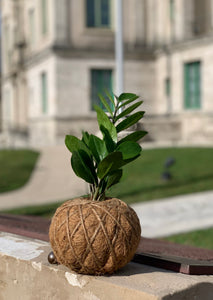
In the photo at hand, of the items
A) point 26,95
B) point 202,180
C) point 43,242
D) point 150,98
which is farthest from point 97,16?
point 43,242

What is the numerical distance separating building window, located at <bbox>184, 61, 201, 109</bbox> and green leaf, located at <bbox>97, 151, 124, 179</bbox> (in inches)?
953

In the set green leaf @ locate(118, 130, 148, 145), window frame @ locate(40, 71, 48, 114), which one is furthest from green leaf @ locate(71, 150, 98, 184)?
window frame @ locate(40, 71, 48, 114)

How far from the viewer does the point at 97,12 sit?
2862 centimetres

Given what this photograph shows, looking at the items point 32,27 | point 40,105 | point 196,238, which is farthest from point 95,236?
point 32,27

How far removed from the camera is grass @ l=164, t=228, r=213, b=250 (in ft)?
27.1

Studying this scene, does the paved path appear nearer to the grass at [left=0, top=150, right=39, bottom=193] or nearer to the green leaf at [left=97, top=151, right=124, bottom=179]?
the grass at [left=0, top=150, right=39, bottom=193]

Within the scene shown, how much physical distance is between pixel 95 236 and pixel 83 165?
510 mm

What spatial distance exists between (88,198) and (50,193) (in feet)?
38.7

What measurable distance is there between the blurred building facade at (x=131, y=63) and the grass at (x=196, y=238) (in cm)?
1660

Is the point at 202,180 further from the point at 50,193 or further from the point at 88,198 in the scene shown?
the point at 88,198

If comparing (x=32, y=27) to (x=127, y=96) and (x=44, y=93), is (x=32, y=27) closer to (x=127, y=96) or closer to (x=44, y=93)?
(x=44, y=93)

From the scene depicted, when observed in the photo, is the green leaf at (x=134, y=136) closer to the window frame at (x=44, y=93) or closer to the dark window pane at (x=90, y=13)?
the dark window pane at (x=90, y=13)

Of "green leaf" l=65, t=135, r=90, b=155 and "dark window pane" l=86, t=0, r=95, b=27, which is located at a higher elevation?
"dark window pane" l=86, t=0, r=95, b=27

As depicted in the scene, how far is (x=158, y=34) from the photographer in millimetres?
29734
